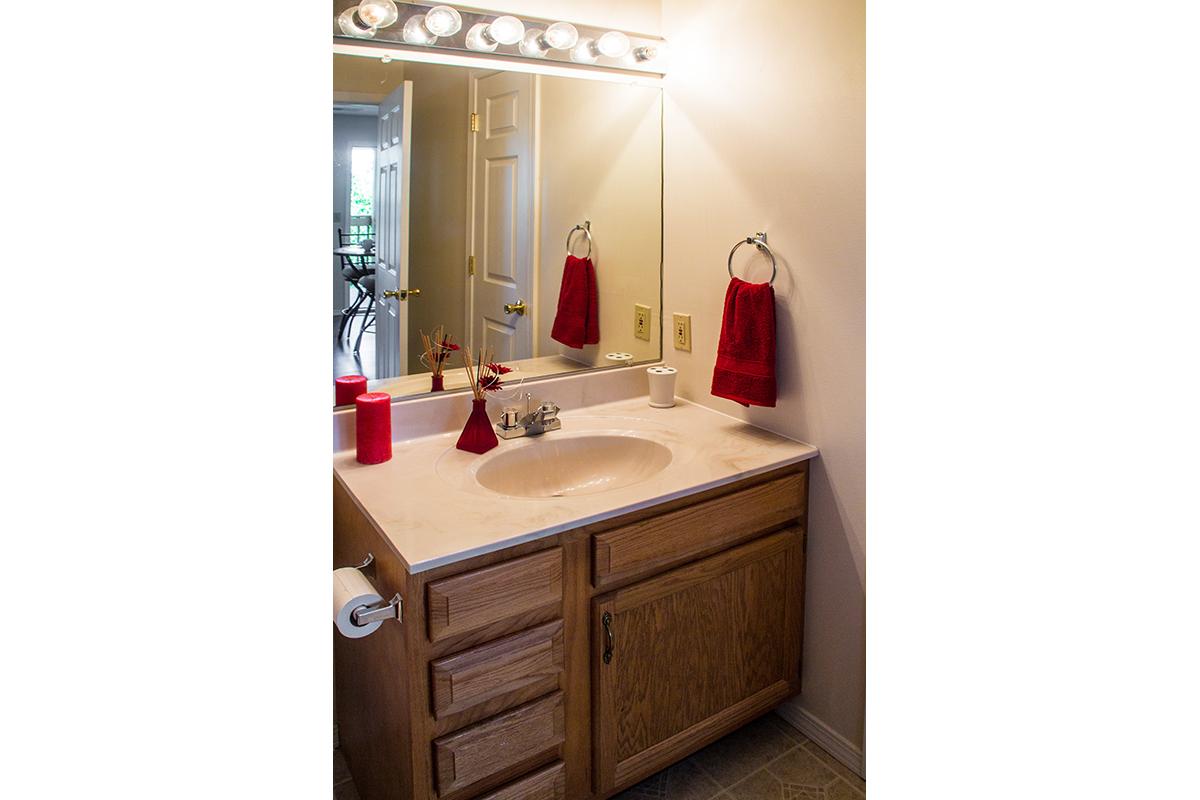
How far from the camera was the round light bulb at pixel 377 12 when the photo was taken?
1.59 metres

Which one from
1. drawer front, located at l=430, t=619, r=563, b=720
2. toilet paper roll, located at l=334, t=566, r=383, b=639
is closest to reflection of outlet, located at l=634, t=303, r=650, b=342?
drawer front, located at l=430, t=619, r=563, b=720

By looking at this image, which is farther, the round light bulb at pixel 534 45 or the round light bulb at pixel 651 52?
the round light bulb at pixel 651 52

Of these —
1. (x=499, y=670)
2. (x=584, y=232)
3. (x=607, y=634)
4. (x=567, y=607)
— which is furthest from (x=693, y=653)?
(x=584, y=232)

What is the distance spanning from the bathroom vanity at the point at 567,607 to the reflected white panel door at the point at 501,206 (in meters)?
0.29

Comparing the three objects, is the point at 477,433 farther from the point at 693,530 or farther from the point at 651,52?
the point at 651,52

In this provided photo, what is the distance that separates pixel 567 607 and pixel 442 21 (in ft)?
3.88

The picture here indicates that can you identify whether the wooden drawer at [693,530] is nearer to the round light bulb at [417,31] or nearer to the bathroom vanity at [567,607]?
the bathroom vanity at [567,607]

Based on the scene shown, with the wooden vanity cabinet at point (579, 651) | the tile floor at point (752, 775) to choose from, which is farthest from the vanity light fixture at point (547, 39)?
the tile floor at point (752, 775)

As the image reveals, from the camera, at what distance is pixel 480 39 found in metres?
1.75

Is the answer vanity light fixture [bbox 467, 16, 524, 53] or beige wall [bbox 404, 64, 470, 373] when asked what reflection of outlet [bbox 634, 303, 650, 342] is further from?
vanity light fixture [bbox 467, 16, 524, 53]
